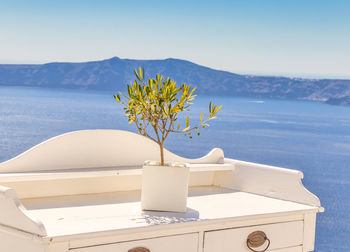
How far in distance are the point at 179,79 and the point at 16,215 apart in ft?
204

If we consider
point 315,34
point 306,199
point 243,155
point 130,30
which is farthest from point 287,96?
point 306,199

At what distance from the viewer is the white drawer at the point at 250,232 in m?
1.75

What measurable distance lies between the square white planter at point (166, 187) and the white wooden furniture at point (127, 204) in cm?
4

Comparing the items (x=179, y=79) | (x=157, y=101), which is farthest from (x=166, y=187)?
(x=179, y=79)

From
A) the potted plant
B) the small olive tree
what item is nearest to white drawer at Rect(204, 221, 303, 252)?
the potted plant

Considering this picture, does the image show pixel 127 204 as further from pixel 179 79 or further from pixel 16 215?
pixel 179 79

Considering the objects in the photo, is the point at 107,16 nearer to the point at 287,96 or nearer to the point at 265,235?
the point at 287,96

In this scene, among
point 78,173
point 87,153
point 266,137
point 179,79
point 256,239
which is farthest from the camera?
point 179,79

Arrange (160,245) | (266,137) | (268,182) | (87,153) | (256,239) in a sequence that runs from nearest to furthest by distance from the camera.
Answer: (160,245)
(256,239)
(87,153)
(268,182)
(266,137)

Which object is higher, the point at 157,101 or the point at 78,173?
the point at 157,101

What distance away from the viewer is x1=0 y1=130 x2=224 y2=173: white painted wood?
1.95 m

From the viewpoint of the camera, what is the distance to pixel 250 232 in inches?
72.6

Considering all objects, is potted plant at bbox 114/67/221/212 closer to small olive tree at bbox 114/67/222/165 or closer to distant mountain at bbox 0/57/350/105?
small olive tree at bbox 114/67/222/165

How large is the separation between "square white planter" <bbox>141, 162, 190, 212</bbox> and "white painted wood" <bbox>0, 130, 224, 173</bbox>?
1.29 feet
